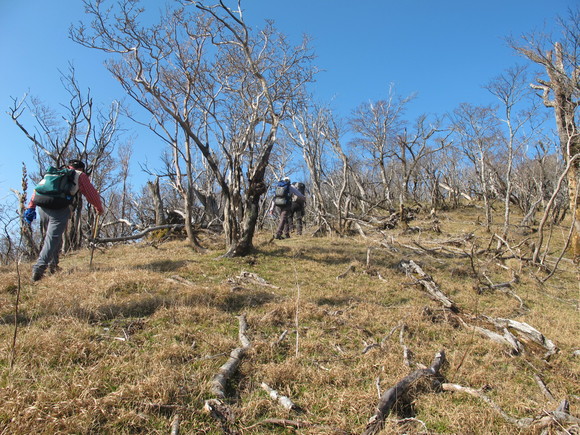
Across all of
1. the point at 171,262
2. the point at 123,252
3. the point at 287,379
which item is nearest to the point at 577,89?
the point at 287,379

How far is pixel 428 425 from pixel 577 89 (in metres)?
8.61

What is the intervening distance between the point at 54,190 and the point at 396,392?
5.04m

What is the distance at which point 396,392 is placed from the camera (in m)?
2.32

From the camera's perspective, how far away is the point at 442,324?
12.7 ft

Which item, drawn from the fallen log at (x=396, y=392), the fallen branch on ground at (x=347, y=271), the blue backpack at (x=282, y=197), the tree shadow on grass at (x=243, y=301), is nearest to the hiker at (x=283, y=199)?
the blue backpack at (x=282, y=197)

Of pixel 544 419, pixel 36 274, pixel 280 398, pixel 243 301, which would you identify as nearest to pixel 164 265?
pixel 36 274

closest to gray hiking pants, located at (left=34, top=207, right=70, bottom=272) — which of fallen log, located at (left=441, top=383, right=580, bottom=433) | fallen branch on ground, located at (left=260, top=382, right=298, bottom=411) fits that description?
fallen branch on ground, located at (left=260, top=382, right=298, bottom=411)

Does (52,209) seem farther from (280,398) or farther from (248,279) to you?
(280,398)

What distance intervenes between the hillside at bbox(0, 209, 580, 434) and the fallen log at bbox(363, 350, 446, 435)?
48 mm

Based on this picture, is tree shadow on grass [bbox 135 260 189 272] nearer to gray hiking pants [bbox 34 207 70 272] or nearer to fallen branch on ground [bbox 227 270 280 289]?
fallen branch on ground [bbox 227 270 280 289]

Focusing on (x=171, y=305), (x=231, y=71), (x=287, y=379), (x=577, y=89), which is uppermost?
(x=231, y=71)

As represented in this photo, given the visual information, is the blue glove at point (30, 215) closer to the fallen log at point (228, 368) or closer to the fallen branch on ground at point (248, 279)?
the fallen branch on ground at point (248, 279)

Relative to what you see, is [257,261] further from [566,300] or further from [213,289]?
[566,300]

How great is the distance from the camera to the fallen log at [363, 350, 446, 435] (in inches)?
78.4
